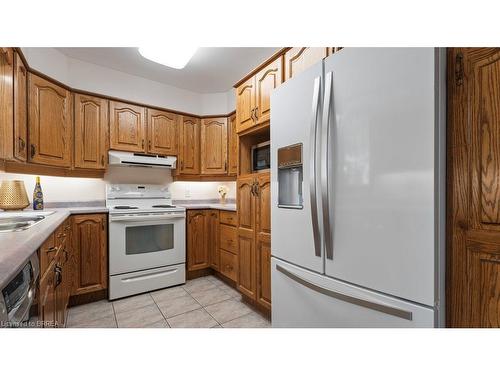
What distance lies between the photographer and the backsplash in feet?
7.75

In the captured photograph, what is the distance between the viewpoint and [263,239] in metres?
1.85

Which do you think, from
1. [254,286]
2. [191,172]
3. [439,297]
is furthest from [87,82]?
[439,297]

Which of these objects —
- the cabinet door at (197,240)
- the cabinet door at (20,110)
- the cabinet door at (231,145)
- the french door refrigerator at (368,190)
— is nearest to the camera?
the french door refrigerator at (368,190)

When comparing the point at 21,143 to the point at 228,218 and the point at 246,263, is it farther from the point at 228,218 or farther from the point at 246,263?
the point at 246,263

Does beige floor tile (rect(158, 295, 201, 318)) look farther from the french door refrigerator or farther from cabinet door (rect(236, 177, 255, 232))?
the french door refrigerator

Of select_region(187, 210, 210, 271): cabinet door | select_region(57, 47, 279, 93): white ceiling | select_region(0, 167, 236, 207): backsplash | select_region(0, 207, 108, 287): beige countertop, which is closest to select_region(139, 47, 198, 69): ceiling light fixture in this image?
select_region(57, 47, 279, 93): white ceiling

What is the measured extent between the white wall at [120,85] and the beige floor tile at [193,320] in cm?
242

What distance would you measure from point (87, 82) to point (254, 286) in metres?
2.70

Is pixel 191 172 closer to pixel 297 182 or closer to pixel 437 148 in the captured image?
pixel 297 182

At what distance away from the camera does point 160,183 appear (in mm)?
3076

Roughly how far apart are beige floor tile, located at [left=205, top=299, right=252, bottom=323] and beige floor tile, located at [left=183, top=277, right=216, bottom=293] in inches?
16.4

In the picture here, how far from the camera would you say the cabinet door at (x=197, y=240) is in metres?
2.75

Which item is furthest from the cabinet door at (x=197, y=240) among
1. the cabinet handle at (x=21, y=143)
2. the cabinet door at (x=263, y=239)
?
the cabinet handle at (x=21, y=143)

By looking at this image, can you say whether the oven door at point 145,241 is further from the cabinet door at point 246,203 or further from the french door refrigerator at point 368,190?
the french door refrigerator at point 368,190
